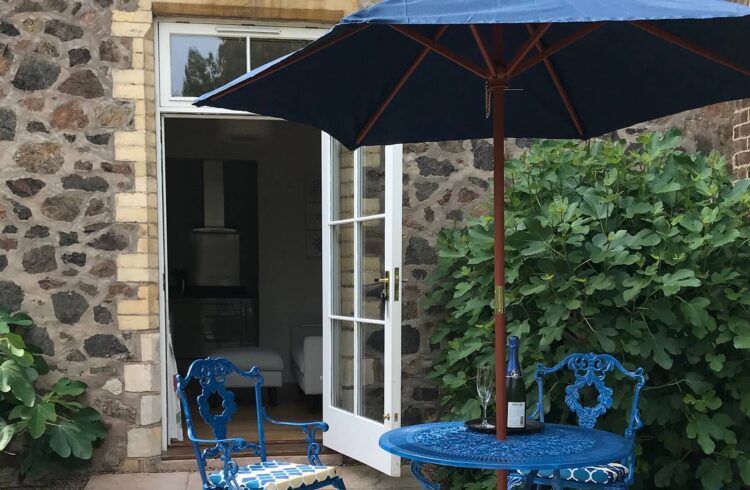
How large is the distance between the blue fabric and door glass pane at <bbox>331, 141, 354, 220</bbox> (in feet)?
5.35

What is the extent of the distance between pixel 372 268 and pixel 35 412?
193 centimetres

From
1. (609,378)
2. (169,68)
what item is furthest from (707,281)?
(169,68)

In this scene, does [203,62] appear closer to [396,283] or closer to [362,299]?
[362,299]

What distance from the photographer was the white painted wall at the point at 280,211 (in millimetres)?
8719

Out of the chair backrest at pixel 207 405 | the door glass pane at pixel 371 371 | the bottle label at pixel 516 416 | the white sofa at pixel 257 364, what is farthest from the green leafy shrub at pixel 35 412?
the bottle label at pixel 516 416

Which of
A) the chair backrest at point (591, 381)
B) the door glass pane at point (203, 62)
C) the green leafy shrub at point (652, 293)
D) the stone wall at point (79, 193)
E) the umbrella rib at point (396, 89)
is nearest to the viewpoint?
the umbrella rib at point (396, 89)

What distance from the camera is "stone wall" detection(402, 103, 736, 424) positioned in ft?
15.9

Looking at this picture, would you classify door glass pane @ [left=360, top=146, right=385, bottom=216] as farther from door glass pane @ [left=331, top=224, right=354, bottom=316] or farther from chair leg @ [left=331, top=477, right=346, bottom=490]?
chair leg @ [left=331, top=477, right=346, bottom=490]

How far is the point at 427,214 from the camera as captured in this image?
16.2ft

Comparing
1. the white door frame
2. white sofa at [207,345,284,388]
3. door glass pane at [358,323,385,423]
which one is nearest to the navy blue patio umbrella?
door glass pane at [358,323,385,423]

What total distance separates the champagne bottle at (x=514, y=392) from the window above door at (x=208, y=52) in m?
2.81

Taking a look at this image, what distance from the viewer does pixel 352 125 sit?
3.11 metres

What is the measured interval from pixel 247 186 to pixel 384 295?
4.79 meters

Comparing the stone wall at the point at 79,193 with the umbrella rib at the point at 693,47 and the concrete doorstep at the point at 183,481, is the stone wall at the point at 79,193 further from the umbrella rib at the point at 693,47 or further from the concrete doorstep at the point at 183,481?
the umbrella rib at the point at 693,47
